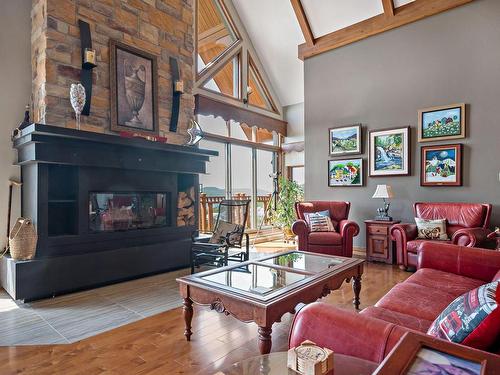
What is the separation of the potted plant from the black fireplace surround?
293 cm

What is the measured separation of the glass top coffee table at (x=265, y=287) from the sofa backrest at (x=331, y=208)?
7.87 ft

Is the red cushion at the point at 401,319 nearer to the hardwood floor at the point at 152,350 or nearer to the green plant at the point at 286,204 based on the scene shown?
the hardwood floor at the point at 152,350

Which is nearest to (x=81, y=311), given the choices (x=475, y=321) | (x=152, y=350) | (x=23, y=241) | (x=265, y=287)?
(x=23, y=241)

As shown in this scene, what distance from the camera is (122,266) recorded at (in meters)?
3.97

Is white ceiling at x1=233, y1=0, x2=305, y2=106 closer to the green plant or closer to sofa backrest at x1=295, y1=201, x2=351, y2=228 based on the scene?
the green plant

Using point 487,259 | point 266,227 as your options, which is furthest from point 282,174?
point 487,259

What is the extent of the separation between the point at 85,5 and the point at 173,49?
136 cm

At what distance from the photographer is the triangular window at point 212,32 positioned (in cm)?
655

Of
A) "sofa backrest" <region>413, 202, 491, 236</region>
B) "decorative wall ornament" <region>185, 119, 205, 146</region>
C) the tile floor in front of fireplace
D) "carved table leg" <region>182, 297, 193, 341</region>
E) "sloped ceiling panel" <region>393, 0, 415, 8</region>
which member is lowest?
the tile floor in front of fireplace

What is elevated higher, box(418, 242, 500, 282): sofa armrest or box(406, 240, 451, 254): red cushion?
box(418, 242, 500, 282): sofa armrest

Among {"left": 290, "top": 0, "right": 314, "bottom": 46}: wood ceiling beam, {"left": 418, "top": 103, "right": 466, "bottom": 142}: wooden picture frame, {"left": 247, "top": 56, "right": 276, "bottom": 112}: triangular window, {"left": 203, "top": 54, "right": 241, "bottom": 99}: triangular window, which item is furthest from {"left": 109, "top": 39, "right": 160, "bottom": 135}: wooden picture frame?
{"left": 418, "top": 103, "right": 466, "bottom": 142}: wooden picture frame

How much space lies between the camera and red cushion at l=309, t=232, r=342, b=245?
491 centimetres

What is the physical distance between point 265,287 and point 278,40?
6.45 meters

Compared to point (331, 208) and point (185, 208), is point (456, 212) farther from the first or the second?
point (185, 208)
